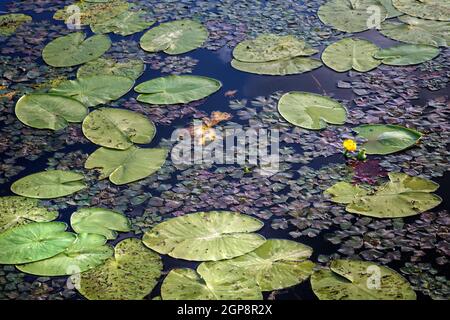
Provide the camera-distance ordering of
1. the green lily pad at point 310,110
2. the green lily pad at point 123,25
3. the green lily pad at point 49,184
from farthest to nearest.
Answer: the green lily pad at point 123,25, the green lily pad at point 310,110, the green lily pad at point 49,184

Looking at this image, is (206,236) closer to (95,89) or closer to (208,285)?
(208,285)

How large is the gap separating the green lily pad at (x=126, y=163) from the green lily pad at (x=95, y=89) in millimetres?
507

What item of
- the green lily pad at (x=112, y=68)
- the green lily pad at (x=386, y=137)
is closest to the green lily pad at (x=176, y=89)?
the green lily pad at (x=112, y=68)

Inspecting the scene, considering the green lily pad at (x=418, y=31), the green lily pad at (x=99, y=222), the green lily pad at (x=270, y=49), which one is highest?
the green lily pad at (x=418, y=31)

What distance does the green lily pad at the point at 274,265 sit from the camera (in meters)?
2.48

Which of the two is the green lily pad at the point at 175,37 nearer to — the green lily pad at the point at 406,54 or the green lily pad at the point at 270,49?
the green lily pad at the point at 270,49

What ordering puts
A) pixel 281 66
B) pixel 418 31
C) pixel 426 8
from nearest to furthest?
pixel 281 66 < pixel 418 31 < pixel 426 8

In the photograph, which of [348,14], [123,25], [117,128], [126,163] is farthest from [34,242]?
[348,14]

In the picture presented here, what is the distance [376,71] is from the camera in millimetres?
3768

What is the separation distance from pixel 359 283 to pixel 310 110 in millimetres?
1222

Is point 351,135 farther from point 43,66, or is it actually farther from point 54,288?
point 43,66

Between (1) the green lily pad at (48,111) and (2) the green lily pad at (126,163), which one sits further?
(1) the green lily pad at (48,111)

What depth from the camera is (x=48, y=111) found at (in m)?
3.51
